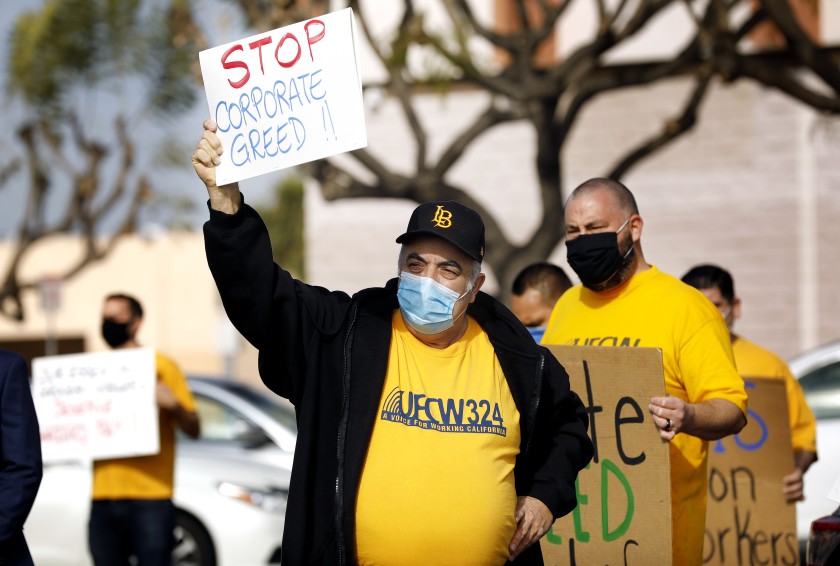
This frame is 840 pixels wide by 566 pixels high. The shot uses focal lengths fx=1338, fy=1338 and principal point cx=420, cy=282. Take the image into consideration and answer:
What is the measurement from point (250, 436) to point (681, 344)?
5977mm

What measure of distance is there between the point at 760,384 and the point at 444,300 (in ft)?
9.42

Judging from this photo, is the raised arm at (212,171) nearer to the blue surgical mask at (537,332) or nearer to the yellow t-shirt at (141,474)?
the blue surgical mask at (537,332)

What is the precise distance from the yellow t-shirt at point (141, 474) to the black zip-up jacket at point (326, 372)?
3.28 meters

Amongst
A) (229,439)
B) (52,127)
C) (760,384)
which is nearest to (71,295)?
(52,127)

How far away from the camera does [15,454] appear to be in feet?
13.8

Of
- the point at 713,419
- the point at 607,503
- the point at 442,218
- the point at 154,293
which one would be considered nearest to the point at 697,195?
the point at 607,503

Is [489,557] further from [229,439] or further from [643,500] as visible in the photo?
[229,439]

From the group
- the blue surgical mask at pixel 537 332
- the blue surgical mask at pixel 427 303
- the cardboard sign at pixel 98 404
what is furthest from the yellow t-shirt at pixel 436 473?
the cardboard sign at pixel 98 404

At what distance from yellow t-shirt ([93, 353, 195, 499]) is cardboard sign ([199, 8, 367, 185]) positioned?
3.50 meters

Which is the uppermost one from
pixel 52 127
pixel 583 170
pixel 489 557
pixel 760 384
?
pixel 52 127

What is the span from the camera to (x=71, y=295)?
123 ft

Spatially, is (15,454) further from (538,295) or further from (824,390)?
(824,390)

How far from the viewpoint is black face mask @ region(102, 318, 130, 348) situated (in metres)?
7.16

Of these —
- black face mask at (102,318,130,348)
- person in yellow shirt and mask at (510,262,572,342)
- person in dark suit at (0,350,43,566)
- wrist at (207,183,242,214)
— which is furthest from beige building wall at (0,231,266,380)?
wrist at (207,183,242,214)
